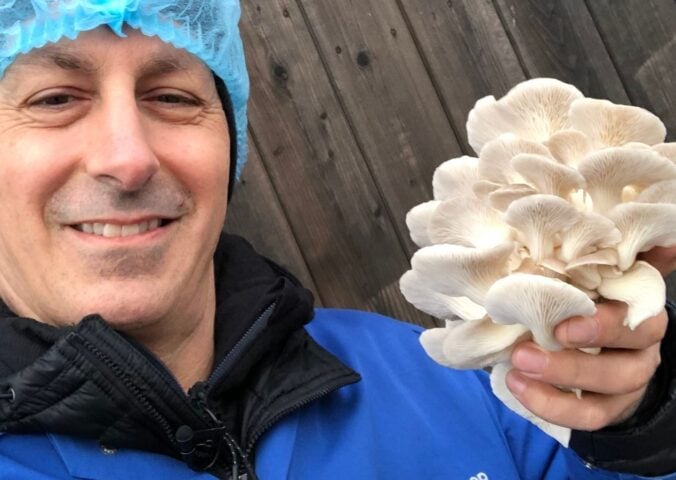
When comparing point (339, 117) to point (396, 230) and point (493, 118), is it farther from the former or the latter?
point (493, 118)

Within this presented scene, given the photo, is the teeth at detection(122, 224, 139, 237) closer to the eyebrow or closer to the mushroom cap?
the eyebrow

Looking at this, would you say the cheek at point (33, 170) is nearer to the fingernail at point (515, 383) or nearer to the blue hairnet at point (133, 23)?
the blue hairnet at point (133, 23)

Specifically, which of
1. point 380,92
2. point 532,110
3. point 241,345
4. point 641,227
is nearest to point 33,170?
point 241,345

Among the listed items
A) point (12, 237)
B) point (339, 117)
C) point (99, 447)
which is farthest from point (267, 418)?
point (339, 117)

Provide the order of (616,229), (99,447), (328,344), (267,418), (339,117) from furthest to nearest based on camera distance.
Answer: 1. (339,117)
2. (328,344)
3. (267,418)
4. (99,447)
5. (616,229)

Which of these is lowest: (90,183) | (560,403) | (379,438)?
(379,438)

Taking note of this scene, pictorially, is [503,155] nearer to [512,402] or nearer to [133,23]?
[512,402]

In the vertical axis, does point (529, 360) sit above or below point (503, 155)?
below

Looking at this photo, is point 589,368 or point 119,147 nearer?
point 589,368
